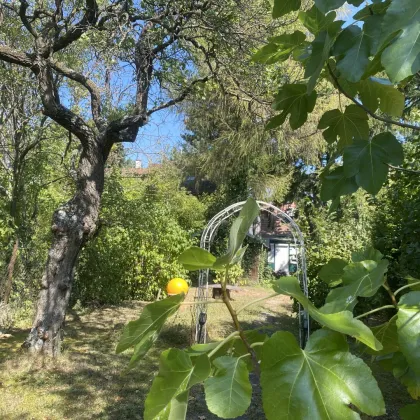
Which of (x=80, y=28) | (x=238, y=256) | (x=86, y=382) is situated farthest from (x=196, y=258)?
(x=80, y=28)

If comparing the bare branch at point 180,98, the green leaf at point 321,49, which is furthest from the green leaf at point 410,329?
the bare branch at point 180,98

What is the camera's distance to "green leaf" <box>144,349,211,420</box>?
599mm

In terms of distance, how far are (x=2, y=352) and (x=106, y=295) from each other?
455cm

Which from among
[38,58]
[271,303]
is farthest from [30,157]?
[271,303]

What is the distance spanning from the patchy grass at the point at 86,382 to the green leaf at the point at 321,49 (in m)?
3.24

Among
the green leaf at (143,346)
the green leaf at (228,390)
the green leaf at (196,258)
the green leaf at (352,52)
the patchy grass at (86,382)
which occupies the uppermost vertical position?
the green leaf at (352,52)

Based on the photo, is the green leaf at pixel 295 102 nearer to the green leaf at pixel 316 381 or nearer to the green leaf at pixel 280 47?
the green leaf at pixel 280 47

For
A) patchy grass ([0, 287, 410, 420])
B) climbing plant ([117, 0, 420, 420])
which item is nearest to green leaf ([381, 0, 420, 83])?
climbing plant ([117, 0, 420, 420])

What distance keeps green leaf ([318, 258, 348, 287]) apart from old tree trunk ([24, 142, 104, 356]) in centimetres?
556

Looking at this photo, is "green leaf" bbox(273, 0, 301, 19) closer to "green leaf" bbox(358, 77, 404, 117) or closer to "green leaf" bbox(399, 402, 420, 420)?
"green leaf" bbox(358, 77, 404, 117)

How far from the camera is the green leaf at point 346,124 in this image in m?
1.28

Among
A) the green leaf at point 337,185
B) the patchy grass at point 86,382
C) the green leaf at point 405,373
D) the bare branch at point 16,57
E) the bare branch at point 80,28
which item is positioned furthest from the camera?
the bare branch at point 80,28

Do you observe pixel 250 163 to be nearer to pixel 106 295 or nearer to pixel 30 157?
pixel 106 295

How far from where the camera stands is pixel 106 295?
10734 mm
